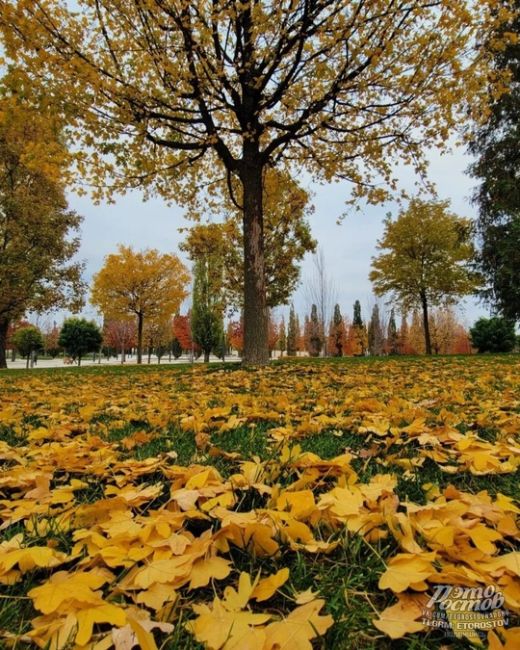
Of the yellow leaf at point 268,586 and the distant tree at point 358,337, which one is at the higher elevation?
the distant tree at point 358,337

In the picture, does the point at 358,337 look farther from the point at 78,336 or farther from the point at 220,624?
the point at 220,624

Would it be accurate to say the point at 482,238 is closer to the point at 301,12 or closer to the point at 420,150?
the point at 420,150

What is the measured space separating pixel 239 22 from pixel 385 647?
785 cm

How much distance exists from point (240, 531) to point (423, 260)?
74.4 feet

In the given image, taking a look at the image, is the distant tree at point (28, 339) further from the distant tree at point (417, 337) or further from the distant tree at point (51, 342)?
the distant tree at point (417, 337)

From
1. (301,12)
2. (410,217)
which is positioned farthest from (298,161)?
(410,217)

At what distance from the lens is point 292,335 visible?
172ft

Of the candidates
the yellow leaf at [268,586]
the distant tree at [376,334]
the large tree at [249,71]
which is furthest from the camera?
the distant tree at [376,334]

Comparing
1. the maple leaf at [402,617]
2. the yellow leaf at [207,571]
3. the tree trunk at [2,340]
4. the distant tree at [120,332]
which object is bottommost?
the maple leaf at [402,617]

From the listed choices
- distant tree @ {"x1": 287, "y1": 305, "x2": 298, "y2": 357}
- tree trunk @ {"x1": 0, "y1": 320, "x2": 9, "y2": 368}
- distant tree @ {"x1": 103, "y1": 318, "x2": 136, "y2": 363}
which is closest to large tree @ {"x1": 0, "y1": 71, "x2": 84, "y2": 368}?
tree trunk @ {"x1": 0, "y1": 320, "x2": 9, "y2": 368}

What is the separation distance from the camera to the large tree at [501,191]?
13.5 metres

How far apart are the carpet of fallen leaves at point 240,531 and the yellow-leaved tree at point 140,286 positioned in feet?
72.1

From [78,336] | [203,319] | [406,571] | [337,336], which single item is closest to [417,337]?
[337,336]

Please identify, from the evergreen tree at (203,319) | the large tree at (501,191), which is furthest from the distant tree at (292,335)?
the large tree at (501,191)
